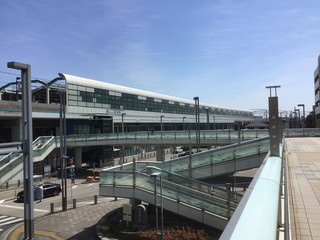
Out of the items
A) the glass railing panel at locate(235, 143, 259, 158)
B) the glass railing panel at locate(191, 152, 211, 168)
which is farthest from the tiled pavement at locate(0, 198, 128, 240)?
the glass railing panel at locate(235, 143, 259, 158)

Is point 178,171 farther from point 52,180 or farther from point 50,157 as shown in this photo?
point 50,157

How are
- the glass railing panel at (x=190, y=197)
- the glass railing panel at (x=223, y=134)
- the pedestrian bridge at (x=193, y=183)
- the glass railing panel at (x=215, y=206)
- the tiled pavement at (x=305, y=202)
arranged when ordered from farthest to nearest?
the glass railing panel at (x=223, y=134)
the glass railing panel at (x=190, y=197)
the pedestrian bridge at (x=193, y=183)
the glass railing panel at (x=215, y=206)
the tiled pavement at (x=305, y=202)

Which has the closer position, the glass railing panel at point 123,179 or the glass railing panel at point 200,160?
the glass railing panel at point 123,179

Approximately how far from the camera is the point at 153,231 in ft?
45.7

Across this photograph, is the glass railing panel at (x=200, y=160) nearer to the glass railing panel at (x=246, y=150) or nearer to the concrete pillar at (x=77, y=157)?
the glass railing panel at (x=246, y=150)

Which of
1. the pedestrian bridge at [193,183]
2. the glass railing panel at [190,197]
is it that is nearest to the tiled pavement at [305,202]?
the pedestrian bridge at [193,183]

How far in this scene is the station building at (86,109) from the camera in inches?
1476

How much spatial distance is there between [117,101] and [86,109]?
843 cm

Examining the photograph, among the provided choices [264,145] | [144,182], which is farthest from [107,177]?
[264,145]

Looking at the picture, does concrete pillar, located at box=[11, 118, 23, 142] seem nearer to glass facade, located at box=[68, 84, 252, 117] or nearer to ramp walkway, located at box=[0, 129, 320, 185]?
ramp walkway, located at box=[0, 129, 320, 185]

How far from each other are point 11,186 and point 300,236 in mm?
30876

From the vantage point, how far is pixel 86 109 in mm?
45875

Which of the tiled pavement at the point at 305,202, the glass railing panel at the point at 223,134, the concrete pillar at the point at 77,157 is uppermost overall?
the glass railing panel at the point at 223,134

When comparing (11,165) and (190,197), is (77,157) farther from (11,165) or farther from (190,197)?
(190,197)
